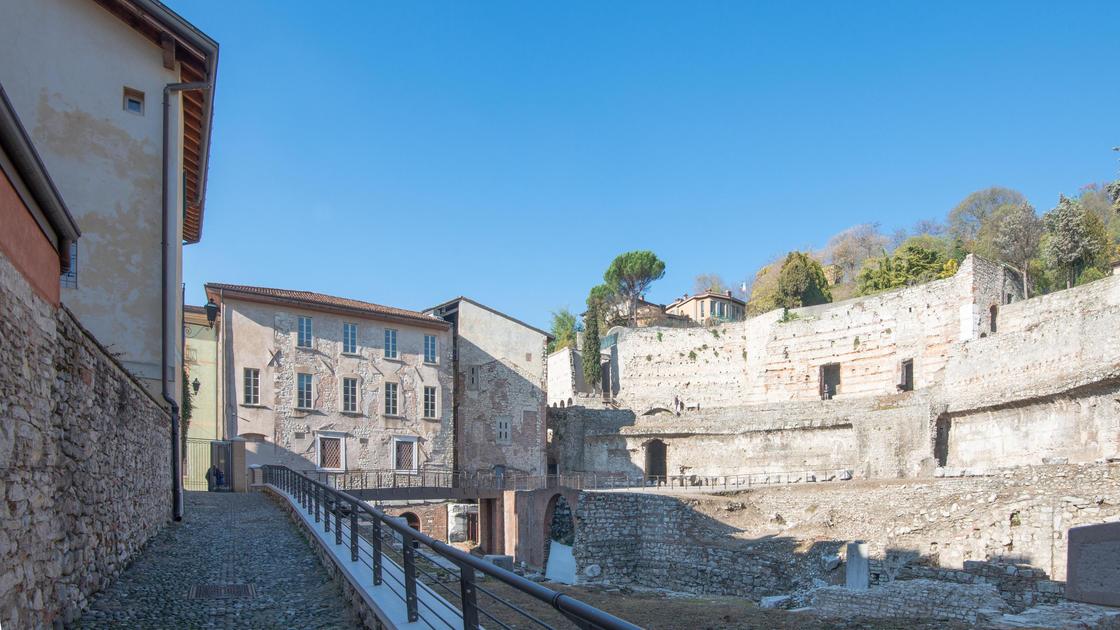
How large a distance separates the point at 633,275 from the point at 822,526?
149 feet

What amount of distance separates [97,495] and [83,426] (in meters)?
0.96

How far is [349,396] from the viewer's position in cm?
3597

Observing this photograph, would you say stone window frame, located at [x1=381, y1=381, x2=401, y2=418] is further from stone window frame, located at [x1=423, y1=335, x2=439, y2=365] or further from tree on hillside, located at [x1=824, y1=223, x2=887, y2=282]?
tree on hillside, located at [x1=824, y1=223, x2=887, y2=282]

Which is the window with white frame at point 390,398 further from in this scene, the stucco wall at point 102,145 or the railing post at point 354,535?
the railing post at point 354,535

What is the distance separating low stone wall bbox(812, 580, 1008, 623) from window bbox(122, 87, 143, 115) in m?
15.5

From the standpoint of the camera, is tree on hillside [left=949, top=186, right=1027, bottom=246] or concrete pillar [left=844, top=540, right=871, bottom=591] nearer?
concrete pillar [left=844, top=540, right=871, bottom=591]

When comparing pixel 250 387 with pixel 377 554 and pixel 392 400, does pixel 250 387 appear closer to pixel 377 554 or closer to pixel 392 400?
pixel 392 400

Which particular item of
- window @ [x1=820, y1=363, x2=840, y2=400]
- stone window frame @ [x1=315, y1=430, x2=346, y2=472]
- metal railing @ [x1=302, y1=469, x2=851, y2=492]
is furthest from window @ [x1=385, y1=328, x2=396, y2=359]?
window @ [x1=820, y1=363, x2=840, y2=400]

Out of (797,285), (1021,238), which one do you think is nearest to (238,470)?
(797,285)

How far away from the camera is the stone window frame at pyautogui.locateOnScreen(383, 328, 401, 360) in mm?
37719

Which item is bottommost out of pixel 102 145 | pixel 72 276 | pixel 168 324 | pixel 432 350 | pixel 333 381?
pixel 333 381

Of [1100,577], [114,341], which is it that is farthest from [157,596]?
[1100,577]

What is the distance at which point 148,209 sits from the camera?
632 inches

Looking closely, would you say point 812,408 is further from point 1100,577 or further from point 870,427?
point 1100,577
